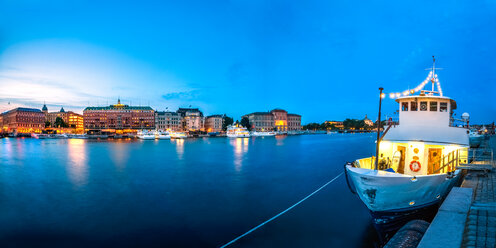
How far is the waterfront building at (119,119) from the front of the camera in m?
166

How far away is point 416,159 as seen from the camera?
47.1ft

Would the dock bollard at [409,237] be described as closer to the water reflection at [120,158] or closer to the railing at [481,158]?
the railing at [481,158]

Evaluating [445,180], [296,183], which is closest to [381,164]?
[445,180]

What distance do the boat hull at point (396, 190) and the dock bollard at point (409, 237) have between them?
44.8 inches

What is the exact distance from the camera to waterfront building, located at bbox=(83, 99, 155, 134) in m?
166

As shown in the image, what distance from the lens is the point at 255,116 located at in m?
181

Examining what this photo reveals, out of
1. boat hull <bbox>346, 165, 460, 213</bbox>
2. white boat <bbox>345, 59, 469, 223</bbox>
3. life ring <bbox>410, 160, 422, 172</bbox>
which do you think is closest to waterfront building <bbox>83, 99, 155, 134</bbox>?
white boat <bbox>345, 59, 469, 223</bbox>

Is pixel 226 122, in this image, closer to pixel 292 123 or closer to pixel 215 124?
pixel 215 124

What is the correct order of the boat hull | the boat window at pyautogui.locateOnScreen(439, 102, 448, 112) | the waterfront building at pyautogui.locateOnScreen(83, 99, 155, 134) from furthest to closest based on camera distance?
the waterfront building at pyautogui.locateOnScreen(83, 99, 155, 134) < the boat window at pyautogui.locateOnScreen(439, 102, 448, 112) < the boat hull

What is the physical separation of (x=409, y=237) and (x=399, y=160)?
743 cm

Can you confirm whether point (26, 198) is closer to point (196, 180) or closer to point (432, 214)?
point (196, 180)

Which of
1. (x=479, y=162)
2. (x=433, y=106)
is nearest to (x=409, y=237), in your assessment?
(x=433, y=106)

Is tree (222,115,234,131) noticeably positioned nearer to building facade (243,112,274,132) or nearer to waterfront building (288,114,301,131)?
building facade (243,112,274,132)

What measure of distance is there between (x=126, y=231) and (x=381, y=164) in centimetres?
1451
